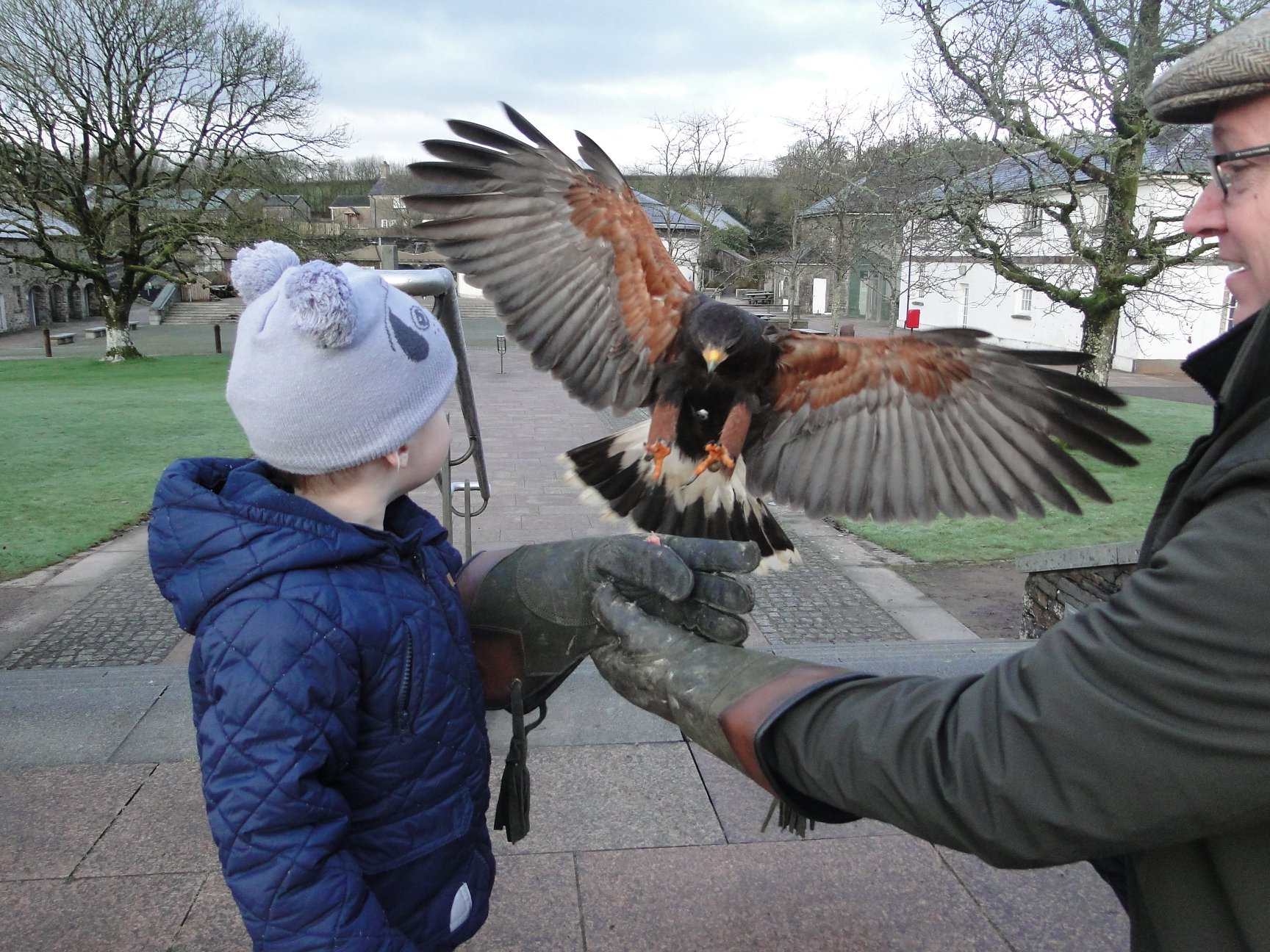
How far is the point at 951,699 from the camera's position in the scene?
100cm

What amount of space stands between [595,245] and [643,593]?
2267 millimetres

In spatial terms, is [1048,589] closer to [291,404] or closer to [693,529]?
[693,529]

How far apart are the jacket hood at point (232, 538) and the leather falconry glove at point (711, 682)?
448 millimetres

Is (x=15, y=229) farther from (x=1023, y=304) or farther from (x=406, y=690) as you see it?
(x=1023, y=304)

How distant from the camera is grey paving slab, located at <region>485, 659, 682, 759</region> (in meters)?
3.38

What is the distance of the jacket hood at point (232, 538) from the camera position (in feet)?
4.18

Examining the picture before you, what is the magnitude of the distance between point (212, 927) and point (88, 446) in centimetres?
1039

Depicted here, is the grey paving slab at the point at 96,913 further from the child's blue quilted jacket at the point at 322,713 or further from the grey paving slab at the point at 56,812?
the child's blue quilted jacket at the point at 322,713

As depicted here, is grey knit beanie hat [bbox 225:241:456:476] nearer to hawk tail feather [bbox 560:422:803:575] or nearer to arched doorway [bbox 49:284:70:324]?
hawk tail feather [bbox 560:422:803:575]

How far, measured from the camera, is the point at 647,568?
153cm

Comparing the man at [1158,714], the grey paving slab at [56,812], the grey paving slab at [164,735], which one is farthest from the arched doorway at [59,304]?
the man at [1158,714]

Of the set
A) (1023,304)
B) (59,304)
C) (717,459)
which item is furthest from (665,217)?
(59,304)

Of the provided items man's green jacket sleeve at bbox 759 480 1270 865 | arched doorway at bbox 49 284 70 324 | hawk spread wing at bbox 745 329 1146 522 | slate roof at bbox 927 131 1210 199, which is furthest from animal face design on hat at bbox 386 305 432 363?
arched doorway at bbox 49 284 70 324

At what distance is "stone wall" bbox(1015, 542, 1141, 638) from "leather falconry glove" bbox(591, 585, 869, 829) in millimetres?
3364
